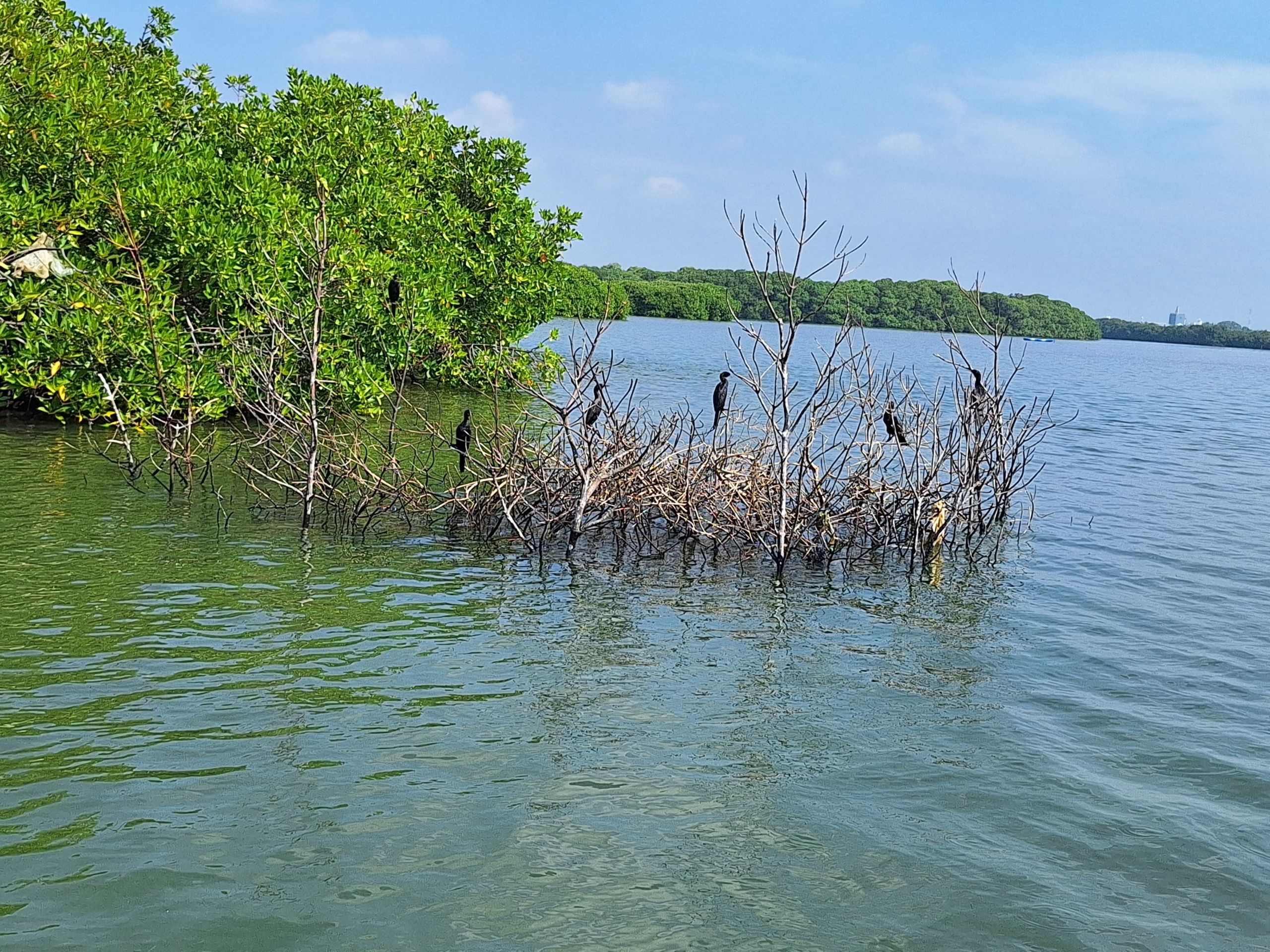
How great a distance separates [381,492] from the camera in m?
11.8

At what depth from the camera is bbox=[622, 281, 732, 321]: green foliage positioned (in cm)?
9750

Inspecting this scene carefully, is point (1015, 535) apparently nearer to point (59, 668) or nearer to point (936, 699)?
point (936, 699)

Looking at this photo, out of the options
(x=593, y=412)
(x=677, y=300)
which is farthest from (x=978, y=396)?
(x=677, y=300)

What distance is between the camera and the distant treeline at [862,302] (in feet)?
315

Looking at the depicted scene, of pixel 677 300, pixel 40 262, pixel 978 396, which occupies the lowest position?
pixel 978 396

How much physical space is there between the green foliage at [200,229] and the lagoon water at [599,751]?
13.0 feet

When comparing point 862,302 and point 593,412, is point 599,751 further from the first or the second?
point 862,302

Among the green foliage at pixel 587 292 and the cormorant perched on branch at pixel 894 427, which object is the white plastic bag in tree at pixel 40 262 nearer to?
the cormorant perched on branch at pixel 894 427

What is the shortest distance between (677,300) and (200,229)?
8450 cm

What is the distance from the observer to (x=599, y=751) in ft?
21.0

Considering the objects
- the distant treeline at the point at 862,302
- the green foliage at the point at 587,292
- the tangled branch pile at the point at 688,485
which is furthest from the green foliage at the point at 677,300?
the tangled branch pile at the point at 688,485

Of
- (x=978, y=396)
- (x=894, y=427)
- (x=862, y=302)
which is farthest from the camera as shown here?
(x=862, y=302)

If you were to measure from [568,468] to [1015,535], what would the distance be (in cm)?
609

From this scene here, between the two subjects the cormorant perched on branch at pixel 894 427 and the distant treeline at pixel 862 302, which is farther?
the distant treeline at pixel 862 302
